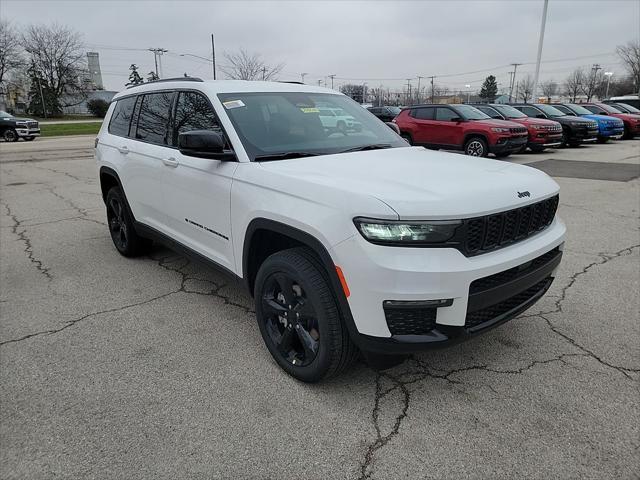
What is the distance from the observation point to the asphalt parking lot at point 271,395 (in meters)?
2.23

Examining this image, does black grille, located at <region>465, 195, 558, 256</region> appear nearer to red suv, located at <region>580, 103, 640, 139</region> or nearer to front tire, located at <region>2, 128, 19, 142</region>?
red suv, located at <region>580, 103, 640, 139</region>

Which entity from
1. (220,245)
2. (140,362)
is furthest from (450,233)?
(140,362)

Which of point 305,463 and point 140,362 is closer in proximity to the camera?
point 305,463

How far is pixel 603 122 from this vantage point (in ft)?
63.2

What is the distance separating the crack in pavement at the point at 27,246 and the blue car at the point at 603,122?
2018 centimetres

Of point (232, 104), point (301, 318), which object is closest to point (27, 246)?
point (232, 104)

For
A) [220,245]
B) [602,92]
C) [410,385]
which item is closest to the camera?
[410,385]

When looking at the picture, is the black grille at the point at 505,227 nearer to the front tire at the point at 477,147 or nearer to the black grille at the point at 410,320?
the black grille at the point at 410,320

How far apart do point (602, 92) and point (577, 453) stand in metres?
101

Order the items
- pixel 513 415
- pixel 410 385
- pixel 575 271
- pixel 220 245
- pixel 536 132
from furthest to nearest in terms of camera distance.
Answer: pixel 536 132 < pixel 575 271 < pixel 220 245 < pixel 410 385 < pixel 513 415

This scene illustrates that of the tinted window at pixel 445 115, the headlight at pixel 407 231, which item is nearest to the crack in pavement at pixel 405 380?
the headlight at pixel 407 231

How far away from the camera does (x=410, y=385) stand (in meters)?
2.84

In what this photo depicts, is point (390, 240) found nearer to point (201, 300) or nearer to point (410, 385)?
point (410, 385)

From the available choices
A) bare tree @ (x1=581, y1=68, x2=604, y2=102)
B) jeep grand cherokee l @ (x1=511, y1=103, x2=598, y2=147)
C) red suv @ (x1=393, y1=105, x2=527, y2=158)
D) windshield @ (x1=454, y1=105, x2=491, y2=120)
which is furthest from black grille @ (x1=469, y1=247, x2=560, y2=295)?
bare tree @ (x1=581, y1=68, x2=604, y2=102)
